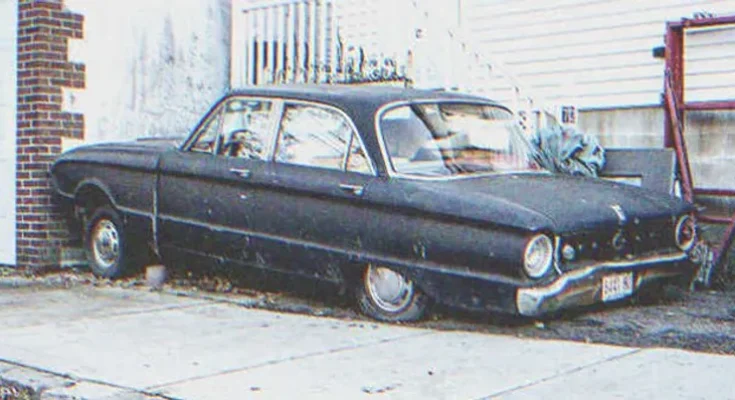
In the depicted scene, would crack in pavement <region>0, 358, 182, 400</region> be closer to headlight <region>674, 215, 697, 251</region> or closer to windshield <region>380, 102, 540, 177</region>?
windshield <region>380, 102, 540, 177</region>

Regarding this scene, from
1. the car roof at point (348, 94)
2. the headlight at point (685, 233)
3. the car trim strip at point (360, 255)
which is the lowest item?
the car trim strip at point (360, 255)

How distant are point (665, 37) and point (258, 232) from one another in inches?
171

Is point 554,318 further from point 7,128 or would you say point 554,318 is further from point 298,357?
point 7,128

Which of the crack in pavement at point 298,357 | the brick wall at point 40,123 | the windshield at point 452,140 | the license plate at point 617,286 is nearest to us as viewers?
the crack in pavement at point 298,357

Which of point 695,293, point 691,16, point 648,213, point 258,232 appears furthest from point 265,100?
point 691,16

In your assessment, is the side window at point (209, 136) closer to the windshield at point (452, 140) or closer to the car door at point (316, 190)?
the car door at point (316, 190)

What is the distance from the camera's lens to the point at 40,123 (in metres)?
9.99

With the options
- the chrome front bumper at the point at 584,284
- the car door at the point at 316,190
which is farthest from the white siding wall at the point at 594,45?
the car door at the point at 316,190

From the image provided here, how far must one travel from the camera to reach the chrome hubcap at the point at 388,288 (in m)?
7.26

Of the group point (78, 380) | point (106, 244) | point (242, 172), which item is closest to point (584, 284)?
point (242, 172)

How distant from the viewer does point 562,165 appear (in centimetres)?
950

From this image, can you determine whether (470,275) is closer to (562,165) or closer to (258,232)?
(258,232)

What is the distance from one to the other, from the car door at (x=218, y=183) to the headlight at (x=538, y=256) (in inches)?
87.5

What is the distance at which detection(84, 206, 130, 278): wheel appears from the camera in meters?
9.20
